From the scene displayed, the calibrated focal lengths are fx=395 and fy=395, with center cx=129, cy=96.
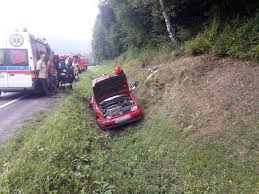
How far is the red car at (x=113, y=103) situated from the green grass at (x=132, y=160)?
72cm

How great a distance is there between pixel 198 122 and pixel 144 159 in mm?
1558

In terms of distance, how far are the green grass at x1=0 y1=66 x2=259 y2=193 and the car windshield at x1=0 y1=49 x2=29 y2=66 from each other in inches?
231

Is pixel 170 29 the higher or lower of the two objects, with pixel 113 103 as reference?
higher

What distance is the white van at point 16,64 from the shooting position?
16281 mm

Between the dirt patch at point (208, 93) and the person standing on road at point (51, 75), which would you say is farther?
the person standing on road at point (51, 75)

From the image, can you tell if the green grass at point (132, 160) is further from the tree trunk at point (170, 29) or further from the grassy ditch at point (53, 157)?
the tree trunk at point (170, 29)

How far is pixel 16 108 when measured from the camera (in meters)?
14.1

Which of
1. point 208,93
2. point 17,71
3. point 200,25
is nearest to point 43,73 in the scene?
point 17,71

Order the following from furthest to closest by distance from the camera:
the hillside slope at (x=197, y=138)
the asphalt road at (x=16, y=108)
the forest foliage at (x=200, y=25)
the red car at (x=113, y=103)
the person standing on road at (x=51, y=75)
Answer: the person standing on road at (x=51, y=75) < the red car at (x=113, y=103) < the forest foliage at (x=200, y=25) < the asphalt road at (x=16, y=108) < the hillside slope at (x=197, y=138)

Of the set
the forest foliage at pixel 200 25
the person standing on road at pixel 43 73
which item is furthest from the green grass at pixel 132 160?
the person standing on road at pixel 43 73

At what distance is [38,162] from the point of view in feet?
24.0

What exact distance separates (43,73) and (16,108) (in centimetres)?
336

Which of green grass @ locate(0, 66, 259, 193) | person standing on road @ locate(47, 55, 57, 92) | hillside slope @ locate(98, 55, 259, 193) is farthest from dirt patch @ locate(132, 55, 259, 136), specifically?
person standing on road @ locate(47, 55, 57, 92)

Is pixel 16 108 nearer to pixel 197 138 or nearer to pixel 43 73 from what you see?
pixel 43 73
